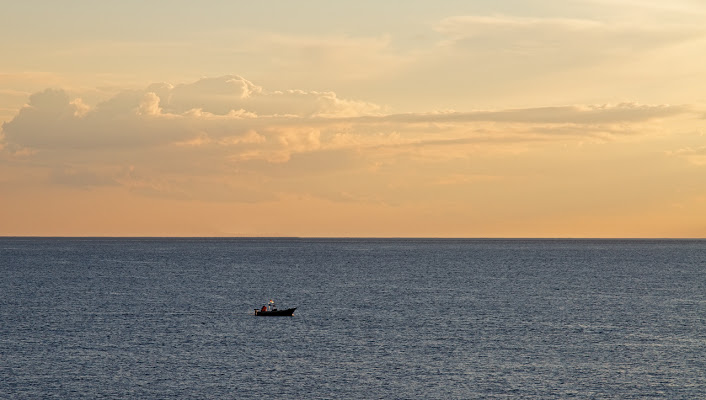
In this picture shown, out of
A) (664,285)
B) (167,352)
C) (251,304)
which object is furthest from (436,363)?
(664,285)

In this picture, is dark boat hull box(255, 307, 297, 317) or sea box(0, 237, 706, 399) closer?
sea box(0, 237, 706, 399)

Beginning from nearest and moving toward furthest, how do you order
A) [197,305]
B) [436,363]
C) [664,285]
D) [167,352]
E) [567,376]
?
1. [567,376]
2. [436,363]
3. [167,352]
4. [197,305]
5. [664,285]

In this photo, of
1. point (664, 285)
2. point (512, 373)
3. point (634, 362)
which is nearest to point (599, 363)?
point (634, 362)

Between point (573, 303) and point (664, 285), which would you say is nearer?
point (573, 303)

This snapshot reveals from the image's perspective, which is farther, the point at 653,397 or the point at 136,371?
the point at 136,371

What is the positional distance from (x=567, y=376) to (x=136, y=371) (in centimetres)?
4228

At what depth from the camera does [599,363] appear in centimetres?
8169

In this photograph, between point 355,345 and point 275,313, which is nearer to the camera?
point 355,345

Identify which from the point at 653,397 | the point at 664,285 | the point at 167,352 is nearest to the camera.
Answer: the point at 653,397

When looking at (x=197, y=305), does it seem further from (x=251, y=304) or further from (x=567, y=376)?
(x=567, y=376)

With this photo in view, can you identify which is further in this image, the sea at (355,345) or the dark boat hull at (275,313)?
the dark boat hull at (275,313)

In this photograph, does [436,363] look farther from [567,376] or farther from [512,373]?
[567,376]

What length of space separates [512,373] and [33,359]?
49553 mm

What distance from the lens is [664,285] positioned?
178625mm
